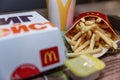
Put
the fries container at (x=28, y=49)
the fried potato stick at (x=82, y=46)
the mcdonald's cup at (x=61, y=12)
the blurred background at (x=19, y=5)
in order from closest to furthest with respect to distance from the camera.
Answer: the fries container at (x=28, y=49)
the fried potato stick at (x=82, y=46)
the mcdonald's cup at (x=61, y=12)
the blurred background at (x=19, y=5)

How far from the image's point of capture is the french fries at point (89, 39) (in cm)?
57

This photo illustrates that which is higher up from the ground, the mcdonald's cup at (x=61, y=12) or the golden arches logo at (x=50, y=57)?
the mcdonald's cup at (x=61, y=12)

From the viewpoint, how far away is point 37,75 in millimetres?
489

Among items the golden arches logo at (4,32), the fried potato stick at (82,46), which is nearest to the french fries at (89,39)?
the fried potato stick at (82,46)

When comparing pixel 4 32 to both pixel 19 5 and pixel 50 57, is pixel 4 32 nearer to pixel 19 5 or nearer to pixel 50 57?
pixel 50 57

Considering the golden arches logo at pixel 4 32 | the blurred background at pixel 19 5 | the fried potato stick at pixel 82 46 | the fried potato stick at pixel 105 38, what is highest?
the golden arches logo at pixel 4 32

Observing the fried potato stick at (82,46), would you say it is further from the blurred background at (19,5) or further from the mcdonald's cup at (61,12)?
the blurred background at (19,5)

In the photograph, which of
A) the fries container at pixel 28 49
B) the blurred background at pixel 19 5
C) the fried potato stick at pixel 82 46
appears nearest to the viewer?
the fries container at pixel 28 49

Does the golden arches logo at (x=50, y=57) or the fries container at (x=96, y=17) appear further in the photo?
the fries container at (x=96, y=17)

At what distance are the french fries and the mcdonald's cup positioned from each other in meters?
0.07

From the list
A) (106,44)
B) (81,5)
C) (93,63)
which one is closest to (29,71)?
(93,63)

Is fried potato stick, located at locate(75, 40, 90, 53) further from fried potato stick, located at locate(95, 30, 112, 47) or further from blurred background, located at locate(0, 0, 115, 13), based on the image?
blurred background, located at locate(0, 0, 115, 13)

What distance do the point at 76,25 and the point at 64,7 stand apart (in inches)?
3.4

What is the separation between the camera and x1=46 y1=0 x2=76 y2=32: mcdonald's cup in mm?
663
